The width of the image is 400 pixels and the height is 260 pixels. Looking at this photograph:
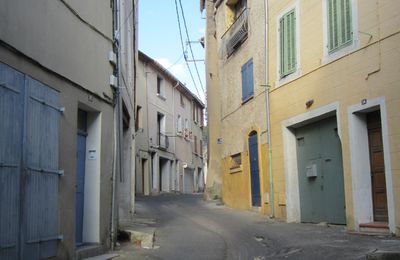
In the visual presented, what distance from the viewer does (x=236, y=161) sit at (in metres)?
17.8

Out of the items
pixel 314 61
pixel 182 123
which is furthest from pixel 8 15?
pixel 182 123

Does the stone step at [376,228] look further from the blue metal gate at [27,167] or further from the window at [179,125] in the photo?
the window at [179,125]

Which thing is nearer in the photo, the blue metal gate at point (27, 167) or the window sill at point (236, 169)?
the blue metal gate at point (27, 167)

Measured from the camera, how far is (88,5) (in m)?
8.58

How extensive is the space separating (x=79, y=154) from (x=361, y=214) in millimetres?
5442

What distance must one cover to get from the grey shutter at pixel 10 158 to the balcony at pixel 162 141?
80.6 feet

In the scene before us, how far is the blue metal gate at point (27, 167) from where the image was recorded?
5754mm

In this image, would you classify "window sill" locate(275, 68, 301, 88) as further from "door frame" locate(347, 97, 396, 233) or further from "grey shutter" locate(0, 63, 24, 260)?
"grey shutter" locate(0, 63, 24, 260)

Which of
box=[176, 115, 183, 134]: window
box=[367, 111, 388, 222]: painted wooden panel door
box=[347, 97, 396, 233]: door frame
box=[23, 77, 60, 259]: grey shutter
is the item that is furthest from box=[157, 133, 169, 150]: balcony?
box=[23, 77, 60, 259]: grey shutter

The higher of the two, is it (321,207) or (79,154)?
(79,154)

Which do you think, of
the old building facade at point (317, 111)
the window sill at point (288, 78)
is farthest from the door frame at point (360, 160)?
the window sill at point (288, 78)

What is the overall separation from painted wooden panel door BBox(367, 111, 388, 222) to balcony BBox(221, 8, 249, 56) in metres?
6.86

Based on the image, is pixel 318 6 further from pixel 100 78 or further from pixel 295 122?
pixel 100 78

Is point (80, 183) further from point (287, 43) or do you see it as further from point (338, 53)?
point (287, 43)
